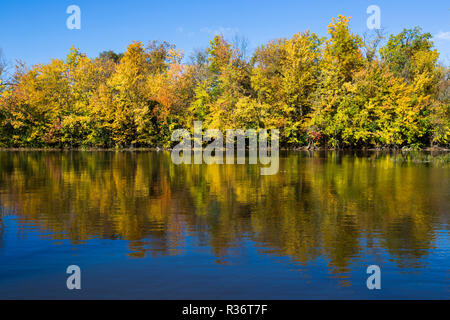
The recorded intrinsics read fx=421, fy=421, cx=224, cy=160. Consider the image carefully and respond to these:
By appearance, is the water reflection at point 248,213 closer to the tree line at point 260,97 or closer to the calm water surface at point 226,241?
the calm water surface at point 226,241

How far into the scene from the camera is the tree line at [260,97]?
5578 centimetres

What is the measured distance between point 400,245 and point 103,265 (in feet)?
22.2

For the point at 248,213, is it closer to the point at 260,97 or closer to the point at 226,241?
the point at 226,241

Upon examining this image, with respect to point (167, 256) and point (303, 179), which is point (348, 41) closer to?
point (303, 179)

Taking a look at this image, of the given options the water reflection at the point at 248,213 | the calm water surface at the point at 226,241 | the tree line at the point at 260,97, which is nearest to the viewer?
the calm water surface at the point at 226,241

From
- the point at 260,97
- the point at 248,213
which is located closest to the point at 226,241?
the point at 248,213

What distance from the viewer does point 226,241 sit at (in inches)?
410

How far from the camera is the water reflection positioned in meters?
9.93

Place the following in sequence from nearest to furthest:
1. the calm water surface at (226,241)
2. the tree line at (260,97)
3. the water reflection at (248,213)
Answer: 1. the calm water surface at (226,241)
2. the water reflection at (248,213)
3. the tree line at (260,97)

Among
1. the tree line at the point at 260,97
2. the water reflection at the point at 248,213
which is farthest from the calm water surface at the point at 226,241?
the tree line at the point at 260,97

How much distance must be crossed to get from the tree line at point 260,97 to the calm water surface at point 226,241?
3753 cm

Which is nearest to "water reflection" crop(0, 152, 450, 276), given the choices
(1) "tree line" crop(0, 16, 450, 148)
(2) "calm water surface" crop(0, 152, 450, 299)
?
(2) "calm water surface" crop(0, 152, 450, 299)

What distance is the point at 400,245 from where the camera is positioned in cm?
996

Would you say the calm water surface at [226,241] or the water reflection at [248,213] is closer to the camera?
the calm water surface at [226,241]
